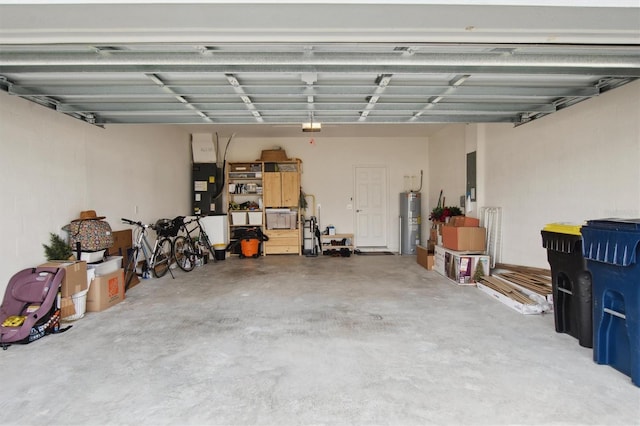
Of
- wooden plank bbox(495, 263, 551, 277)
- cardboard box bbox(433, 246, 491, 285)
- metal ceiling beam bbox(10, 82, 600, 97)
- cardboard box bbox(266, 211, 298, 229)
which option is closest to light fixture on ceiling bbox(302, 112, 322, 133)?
metal ceiling beam bbox(10, 82, 600, 97)

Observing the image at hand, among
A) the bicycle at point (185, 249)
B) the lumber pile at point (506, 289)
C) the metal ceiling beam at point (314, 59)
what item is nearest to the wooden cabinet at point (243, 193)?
the bicycle at point (185, 249)

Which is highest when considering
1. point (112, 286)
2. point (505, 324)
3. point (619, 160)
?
point (619, 160)

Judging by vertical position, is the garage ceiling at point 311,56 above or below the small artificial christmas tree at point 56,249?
above

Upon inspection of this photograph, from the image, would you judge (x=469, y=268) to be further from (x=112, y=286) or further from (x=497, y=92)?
(x=112, y=286)

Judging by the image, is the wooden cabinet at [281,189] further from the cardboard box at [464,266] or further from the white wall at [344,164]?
the cardboard box at [464,266]

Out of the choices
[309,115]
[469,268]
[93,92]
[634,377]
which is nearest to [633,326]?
[634,377]

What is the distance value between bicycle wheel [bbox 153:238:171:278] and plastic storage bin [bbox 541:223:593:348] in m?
5.56

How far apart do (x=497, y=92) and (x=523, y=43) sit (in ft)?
4.08

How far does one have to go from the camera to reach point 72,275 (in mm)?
3436

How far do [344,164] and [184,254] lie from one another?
4.44 meters

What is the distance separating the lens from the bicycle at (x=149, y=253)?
516cm

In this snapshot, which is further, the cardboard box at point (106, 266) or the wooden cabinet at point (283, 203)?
the wooden cabinet at point (283, 203)

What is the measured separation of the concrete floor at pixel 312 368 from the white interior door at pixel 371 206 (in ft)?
14.3

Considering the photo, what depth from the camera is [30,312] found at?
3008 mm
